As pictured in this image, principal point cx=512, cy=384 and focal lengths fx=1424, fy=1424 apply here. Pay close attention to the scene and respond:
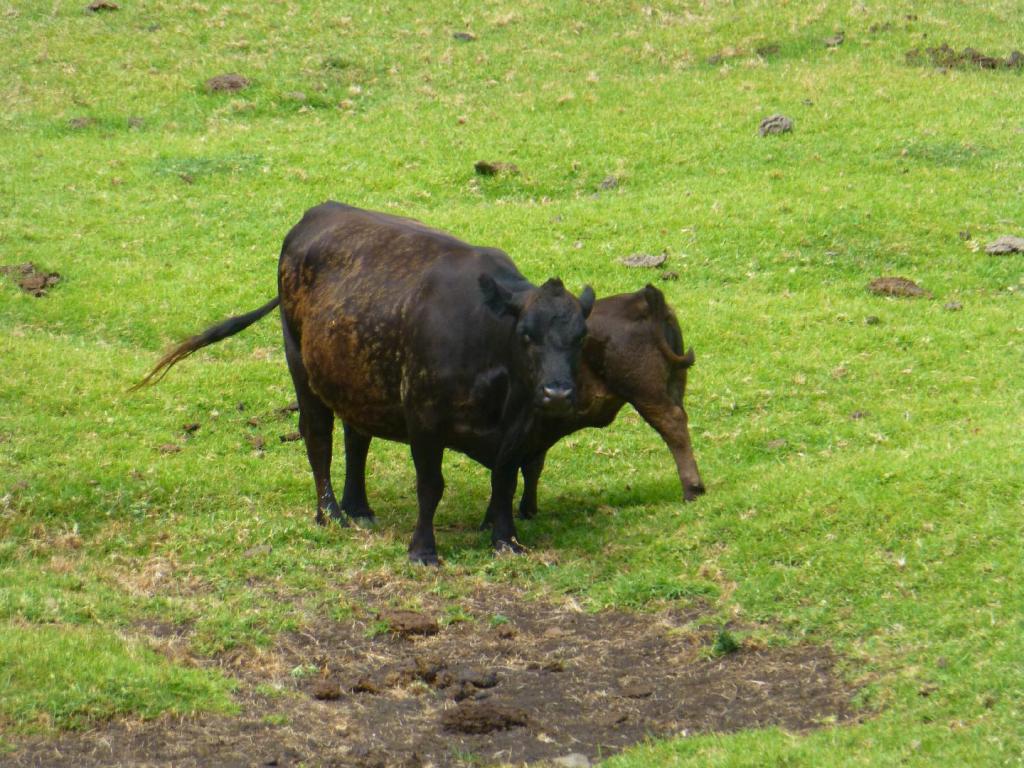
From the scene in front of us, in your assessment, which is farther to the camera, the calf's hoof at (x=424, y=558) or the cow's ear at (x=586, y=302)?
the calf's hoof at (x=424, y=558)

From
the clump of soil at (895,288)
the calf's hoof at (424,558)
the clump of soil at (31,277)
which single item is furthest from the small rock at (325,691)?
the clump of soil at (31,277)

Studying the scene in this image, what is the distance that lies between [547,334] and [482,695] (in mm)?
3380

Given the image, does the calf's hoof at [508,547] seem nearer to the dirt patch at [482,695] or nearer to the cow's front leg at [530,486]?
the cow's front leg at [530,486]

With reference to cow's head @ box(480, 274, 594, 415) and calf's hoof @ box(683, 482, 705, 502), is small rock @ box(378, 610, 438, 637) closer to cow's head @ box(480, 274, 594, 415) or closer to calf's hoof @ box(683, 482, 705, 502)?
cow's head @ box(480, 274, 594, 415)

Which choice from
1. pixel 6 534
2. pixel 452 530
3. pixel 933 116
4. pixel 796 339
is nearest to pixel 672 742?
pixel 452 530

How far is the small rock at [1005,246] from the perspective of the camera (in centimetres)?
2030

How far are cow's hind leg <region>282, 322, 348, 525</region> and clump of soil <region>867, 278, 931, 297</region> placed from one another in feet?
27.8

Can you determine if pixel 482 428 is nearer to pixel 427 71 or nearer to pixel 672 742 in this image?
pixel 672 742

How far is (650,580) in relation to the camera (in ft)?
38.6

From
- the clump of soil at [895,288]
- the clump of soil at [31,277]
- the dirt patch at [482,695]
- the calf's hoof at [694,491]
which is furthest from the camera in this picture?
the clump of soil at [31,277]

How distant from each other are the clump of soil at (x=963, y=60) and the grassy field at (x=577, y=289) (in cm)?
36

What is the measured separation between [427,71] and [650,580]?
2054cm

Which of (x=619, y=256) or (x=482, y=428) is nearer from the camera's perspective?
(x=482, y=428)

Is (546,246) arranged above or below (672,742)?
below
